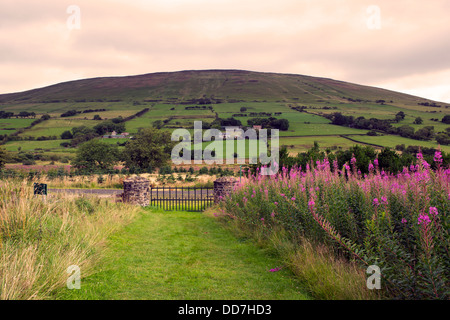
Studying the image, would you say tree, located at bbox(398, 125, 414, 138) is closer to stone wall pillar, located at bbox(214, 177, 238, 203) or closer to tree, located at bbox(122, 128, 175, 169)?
tree, located at bbox(122, 128, 175, 169)

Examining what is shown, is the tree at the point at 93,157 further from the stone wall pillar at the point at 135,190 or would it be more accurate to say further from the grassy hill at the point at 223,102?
the stone wall pillar at the point at 135,190

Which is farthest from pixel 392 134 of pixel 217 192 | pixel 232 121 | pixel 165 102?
pixel 165 102

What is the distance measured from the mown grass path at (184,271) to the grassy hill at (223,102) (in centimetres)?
4945

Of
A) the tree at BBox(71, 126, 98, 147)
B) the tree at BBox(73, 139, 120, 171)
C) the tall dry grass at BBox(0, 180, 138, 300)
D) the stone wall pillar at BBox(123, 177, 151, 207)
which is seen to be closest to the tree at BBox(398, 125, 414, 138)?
the tree at BBox(73, 139, 120, 171)

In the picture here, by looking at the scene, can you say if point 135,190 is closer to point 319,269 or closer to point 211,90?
point 319,269

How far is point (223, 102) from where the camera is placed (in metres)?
121

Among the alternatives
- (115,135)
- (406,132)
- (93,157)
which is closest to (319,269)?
(93,157)

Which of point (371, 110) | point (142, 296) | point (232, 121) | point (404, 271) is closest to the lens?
point (404, 271)

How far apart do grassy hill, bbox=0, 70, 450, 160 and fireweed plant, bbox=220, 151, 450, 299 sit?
50387 millimetres

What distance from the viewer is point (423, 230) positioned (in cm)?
416

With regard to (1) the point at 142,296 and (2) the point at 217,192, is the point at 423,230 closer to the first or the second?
(1) the point at 142,296

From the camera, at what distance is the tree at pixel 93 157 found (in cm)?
4203

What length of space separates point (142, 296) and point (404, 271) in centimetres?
424

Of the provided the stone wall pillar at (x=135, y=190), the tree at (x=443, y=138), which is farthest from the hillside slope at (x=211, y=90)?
the stone wall pillar at (x=135, y=190)
